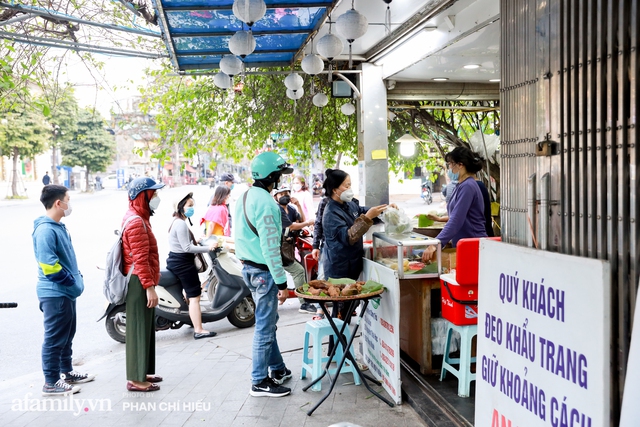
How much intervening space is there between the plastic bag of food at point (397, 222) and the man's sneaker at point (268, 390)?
1.69 metres

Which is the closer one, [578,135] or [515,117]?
[578,135]

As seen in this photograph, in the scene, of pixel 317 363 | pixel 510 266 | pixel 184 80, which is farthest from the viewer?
pixel 184 80

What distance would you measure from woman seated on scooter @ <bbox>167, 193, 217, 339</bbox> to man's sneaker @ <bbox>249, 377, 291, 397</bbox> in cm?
215

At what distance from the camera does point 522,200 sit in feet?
9.77

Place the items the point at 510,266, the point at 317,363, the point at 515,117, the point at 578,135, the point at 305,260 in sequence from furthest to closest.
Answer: the point at 305,260 → the point at 317,363 → the point at 515,117 → the point at 510,266 → the point at 578,135

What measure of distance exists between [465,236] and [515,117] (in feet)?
7.38

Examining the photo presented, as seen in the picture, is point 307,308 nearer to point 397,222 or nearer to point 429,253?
point 397,222

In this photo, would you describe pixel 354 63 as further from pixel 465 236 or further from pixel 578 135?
pixel 578 135

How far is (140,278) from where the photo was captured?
4.82 metres

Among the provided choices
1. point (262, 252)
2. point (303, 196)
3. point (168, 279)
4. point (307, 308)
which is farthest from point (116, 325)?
point (303, 196)

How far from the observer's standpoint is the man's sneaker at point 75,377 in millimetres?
5270

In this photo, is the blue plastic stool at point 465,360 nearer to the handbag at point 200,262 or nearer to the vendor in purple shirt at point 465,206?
the vendor in purple shirt at point 465,206

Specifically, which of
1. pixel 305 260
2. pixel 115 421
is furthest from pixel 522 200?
pixel 305 260

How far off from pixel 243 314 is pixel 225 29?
11.4 feet
